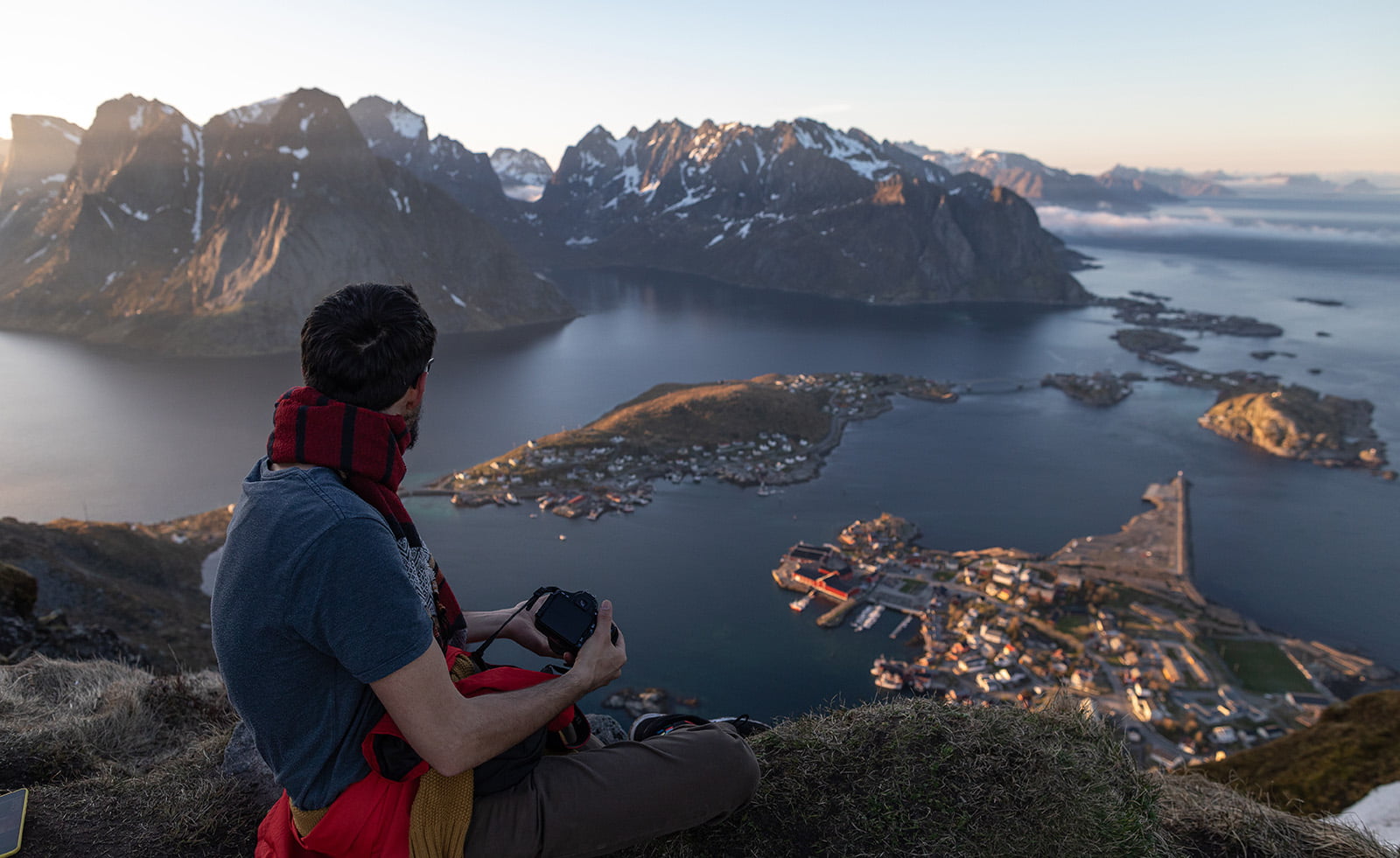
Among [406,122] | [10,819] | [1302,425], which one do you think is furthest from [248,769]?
[406,122]

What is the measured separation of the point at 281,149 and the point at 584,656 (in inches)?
4095

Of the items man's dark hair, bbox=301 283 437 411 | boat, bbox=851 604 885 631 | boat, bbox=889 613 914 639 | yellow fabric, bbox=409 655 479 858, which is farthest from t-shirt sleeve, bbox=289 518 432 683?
boat, bbox=851 604 885 631

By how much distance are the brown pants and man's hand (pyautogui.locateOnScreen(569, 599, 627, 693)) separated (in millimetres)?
269

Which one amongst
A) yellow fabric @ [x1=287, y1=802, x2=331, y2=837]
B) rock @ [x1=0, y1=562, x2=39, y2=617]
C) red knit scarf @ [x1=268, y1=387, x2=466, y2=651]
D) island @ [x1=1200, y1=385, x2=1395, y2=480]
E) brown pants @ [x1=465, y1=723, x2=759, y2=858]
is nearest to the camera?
red knit scarf @ [x1=268, y1=387, x2=466, y2=651]

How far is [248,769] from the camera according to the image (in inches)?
126

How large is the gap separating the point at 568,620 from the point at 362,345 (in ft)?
3.27

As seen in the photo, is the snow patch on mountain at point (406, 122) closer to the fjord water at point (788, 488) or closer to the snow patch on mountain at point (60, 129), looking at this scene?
the snow patch on mountain at point (60, 129)

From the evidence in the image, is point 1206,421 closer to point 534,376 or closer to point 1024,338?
point 1024,338

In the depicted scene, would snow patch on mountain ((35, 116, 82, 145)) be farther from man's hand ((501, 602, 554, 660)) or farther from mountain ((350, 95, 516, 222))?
man's hand ((501, 602, 554, 660))

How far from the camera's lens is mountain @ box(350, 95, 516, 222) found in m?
175

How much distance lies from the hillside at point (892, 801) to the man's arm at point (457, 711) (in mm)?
Answer: 834

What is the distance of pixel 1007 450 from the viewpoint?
141ft

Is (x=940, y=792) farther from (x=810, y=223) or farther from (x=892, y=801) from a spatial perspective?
(x=810, y=223)

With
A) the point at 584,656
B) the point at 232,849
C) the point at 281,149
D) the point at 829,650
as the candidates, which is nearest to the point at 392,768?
the point at 584,656
